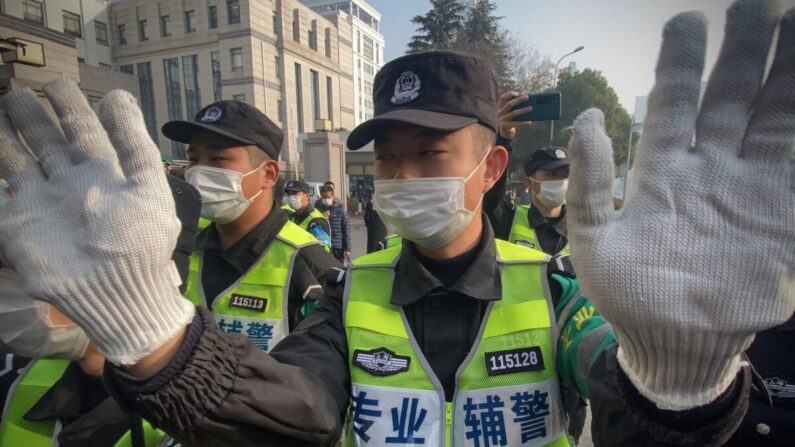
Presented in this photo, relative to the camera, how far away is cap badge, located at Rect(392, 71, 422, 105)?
1.54 metres

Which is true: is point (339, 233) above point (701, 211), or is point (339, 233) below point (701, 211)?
below

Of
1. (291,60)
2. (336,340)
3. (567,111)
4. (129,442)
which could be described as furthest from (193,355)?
(291,60)

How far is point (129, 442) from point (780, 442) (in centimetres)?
238

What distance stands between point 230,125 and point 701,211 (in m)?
2.28

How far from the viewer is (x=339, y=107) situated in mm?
44094

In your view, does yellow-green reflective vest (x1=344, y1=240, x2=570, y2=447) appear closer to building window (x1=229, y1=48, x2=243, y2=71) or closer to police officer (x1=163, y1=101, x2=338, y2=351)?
police officer (x1=163, y1=101, x2=338, y2=351)

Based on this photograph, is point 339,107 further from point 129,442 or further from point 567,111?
point 129,442

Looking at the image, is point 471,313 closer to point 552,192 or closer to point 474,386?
point 474,386

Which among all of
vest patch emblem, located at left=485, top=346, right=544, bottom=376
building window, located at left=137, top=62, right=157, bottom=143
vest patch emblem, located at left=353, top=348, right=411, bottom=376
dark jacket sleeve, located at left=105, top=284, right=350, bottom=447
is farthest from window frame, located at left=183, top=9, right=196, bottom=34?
vest patch emblem, located at left=485, top=346, right=544, bottom=376

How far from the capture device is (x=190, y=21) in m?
33.7

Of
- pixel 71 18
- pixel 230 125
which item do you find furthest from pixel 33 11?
pixel 230 125

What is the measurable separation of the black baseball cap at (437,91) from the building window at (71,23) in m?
6.51

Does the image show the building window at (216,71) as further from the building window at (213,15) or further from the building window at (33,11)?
the building window at (33,11)

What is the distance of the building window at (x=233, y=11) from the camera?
3212 cm
